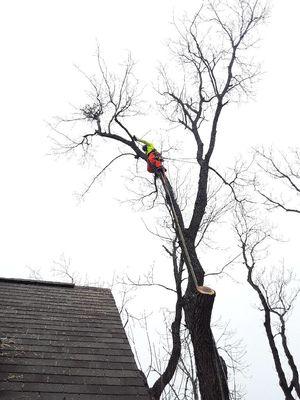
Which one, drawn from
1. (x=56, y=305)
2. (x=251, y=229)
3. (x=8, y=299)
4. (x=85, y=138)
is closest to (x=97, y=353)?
(x=56, y=305)

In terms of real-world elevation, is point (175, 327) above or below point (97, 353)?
above

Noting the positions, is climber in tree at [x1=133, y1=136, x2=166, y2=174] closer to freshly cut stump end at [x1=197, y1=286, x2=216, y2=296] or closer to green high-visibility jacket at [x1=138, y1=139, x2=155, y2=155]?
green high-visibility jacket at [x1=138, y1=139, x2=155, y2=155]

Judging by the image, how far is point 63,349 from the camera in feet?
21.6

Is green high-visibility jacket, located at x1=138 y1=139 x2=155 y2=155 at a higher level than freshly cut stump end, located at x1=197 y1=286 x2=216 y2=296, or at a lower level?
higher

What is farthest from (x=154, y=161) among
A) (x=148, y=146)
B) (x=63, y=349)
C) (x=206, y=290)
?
(x=63, y=349)

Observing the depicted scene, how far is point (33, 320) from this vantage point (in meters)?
7.46

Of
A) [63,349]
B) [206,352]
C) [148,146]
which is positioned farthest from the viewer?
[148,146]

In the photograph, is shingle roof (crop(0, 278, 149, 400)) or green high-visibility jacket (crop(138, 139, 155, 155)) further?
green high-visibility jacket (crop(138, 139, 155, 155))

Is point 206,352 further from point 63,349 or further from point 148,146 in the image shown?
Result: point 148,146

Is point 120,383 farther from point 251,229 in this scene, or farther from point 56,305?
point 251,229

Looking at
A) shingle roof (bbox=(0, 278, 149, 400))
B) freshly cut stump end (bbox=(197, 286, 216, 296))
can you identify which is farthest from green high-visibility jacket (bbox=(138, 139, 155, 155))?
shingle roof (bbox=(0, 278, 149, 400))

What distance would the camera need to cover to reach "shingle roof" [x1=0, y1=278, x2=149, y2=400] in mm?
5676

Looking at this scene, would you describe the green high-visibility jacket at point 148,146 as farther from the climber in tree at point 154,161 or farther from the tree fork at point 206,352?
the tree fork at point 206,352

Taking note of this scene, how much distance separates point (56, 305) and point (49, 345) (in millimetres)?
1713
